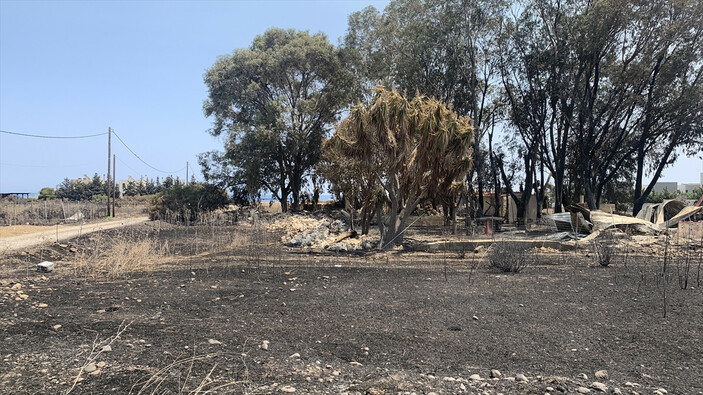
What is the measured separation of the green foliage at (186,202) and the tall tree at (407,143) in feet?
62.1

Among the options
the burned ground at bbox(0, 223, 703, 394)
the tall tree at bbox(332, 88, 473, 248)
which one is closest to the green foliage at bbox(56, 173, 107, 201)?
the tall tree at bbox(332, 88, 473, 248)

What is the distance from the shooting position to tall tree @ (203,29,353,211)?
31328 millimetres

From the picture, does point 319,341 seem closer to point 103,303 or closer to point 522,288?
point 103,303

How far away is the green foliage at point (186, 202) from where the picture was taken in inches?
1230

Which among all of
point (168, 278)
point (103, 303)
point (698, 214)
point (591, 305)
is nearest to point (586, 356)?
point (591, 305)

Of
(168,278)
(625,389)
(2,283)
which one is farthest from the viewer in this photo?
→ (168,278)

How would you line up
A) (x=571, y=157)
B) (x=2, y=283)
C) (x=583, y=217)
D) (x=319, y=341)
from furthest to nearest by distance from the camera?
(x=571, y=157) < (x=583, y=217) < (x=2, y=283) < (x=319, y=341)

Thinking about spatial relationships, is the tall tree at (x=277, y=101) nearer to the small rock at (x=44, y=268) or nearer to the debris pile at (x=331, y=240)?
the debris pile at (x=331, y=240)

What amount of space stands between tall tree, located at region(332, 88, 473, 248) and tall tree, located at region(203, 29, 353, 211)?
16.3 meters

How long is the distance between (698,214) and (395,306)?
19.5 meters

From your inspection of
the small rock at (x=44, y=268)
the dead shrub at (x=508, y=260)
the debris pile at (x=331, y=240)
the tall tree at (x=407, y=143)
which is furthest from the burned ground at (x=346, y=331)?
the debris pile at (x=331, y=240)

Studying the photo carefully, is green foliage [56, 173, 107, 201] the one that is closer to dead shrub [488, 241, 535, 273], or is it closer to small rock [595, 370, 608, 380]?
dead shrub [488, 241, 535, 273]

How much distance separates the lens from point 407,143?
14672 millimetres

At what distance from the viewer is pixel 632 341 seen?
5.19 meters
